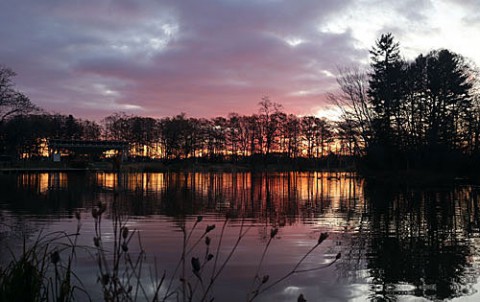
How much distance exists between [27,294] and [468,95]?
5045 cm

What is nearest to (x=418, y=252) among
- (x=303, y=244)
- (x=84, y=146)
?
(x=303, y=244)

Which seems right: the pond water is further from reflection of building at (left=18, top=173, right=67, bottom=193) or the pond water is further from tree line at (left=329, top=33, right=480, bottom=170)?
tree line at (left=329, top=33, right=480, bottom=170)

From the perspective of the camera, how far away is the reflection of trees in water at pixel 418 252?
6770 millimetres

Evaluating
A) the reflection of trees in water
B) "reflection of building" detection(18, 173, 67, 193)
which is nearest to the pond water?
the reflection of trees in water

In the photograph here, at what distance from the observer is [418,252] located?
927 cm

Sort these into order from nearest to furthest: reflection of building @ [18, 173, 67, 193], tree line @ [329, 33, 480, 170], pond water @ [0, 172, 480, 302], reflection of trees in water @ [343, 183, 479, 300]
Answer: pond water @ [0, 172, 480, 302]
reflection of trees in water @ [343, 183, 479, 300]
reflection of building @ [18, 173, 67, 193]
tree line @ [329, 33, 480, 170]

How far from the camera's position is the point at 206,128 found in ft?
327

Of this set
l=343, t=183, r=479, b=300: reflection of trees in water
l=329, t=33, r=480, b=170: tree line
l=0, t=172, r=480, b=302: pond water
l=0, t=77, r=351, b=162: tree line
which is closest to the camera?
l=0, t=172, r=480, b=302: pond water

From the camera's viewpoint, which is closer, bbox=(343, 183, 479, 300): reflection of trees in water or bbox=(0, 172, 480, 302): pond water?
bbox=(0, 172, 480, 302): pond water

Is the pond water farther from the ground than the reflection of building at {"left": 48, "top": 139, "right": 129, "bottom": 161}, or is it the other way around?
the reflection of building at {"left": 48, "top": 139, "right": 129, "bottom": 161}

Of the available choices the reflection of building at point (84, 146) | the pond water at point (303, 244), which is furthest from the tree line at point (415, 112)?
the reflection of building at point (84, 146)

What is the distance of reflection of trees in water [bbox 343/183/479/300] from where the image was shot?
677 cm

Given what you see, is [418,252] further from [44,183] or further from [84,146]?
[84,146]

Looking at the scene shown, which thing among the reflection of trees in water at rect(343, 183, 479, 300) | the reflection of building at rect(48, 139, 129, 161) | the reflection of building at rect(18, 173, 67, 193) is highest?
the reflection of building at rect(48, 139, 129, 161)
